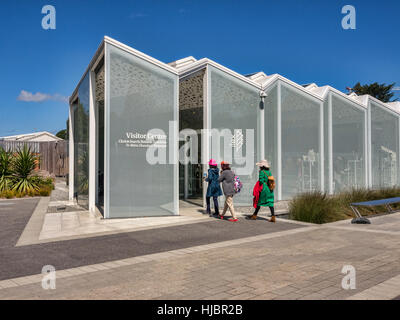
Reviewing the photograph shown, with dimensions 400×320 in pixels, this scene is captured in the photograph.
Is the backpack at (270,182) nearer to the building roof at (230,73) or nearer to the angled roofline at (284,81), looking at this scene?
the building roof at (230,73)

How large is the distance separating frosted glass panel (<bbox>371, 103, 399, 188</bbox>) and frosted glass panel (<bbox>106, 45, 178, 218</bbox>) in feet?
44.8

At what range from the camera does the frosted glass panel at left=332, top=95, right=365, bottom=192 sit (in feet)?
60.3

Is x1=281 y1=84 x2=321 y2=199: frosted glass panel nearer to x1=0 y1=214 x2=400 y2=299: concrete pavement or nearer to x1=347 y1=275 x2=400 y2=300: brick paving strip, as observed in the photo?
x1=0 y1=214 x2=400 y2=299: concrete pavement

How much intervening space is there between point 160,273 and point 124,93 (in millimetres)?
6580

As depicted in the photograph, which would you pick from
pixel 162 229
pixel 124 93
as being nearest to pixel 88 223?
pixel 162 229

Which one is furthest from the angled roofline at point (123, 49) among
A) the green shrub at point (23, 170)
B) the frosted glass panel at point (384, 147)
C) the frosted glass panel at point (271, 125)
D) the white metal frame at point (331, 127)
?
the frosted glass panel at point (384, 147)

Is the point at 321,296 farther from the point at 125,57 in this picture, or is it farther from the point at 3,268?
the point at 125,57

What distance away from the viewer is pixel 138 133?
1098cm

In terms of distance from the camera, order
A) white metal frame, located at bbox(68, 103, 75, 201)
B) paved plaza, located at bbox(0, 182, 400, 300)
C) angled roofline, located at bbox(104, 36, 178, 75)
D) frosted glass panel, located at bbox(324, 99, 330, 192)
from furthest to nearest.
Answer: frosted glass panel, located at bbox(324, 99, 330, 192)
white metal frame, located at bbox(68, 103, 75, 201)
angled roofline, located at bbox(104, 36, 178, 75)
paved plaza, located at bbox(0, 182, 400, 300)

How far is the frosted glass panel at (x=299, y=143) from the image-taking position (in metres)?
15.9

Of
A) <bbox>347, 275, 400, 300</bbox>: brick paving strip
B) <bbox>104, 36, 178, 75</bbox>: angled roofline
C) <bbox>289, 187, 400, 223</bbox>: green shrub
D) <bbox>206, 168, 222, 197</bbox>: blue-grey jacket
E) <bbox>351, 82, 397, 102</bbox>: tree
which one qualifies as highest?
<bbox>351, 82, 397, 102</bbox>: tree

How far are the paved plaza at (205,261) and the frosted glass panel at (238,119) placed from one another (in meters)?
4.05

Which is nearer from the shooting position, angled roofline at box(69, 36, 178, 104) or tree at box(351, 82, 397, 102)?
angled roofline at box(69, 36, 178, 104)

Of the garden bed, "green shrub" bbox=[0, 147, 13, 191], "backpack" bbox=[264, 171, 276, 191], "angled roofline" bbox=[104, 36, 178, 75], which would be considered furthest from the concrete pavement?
"green shrub" bbox=[0, 147, 13, 191]
